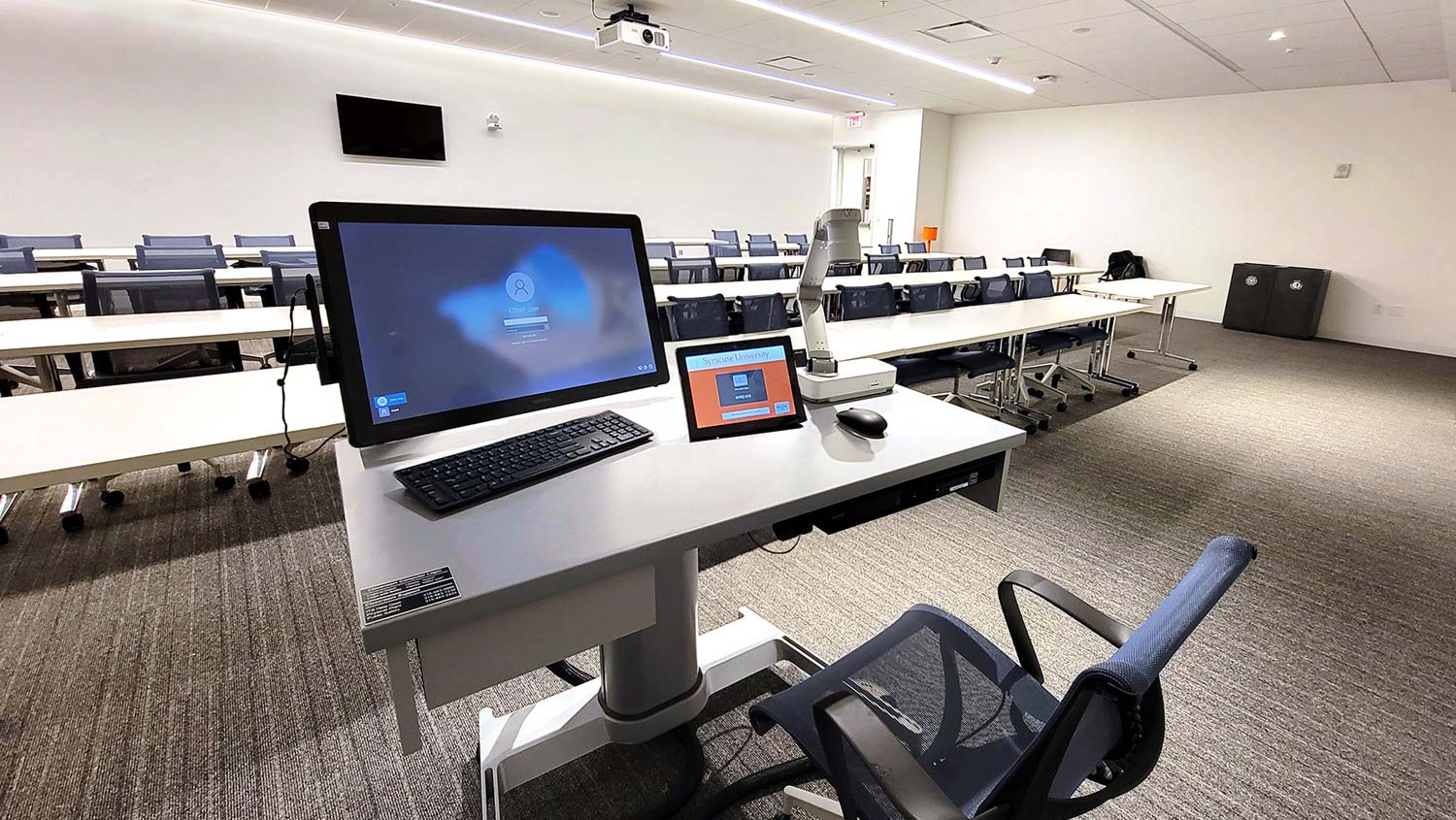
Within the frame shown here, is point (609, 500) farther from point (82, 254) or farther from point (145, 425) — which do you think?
point (82, 254)

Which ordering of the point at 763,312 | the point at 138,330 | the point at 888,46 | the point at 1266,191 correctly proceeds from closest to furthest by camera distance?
the point at 138,330 < the point at 763,312 < the point at 888,46 < the point at 1266,191

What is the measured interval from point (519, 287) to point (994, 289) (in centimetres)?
463

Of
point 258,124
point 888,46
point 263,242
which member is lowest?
point 263,242

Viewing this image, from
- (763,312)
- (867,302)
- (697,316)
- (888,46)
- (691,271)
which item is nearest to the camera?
(697,316)

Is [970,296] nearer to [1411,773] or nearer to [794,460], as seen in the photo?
[1411,773]

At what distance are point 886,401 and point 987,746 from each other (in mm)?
793

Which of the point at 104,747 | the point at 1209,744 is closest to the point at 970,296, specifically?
the point at 1209,744

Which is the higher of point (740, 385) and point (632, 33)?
point (632, 33)

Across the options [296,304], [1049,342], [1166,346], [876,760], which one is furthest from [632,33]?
[876,760]

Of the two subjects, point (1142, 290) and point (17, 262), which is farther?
point (1142, 290)

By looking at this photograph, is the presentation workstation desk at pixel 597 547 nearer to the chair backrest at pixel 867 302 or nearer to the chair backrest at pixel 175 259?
the chair backrest at pixel 867 302

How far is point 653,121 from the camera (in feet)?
32.6

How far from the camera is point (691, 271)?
18.1 ft

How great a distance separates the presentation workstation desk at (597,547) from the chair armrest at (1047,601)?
0.22 metres
